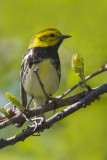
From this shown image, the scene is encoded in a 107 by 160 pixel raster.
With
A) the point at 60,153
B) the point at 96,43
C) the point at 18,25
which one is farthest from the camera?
the point at 18,25

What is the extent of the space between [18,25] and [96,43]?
750mm

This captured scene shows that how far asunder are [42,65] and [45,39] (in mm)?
530

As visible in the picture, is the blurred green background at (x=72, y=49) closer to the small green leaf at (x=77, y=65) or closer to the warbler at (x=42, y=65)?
the warbler at (x=42, y=65)

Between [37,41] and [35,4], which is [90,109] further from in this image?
[37,41]

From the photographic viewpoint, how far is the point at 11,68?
135 inches

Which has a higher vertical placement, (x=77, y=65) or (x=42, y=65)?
(x=77, y=65)

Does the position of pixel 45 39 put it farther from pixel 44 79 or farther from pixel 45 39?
pixel 44 79

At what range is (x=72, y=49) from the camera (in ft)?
8.69

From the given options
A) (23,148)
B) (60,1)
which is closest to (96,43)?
(60,1)

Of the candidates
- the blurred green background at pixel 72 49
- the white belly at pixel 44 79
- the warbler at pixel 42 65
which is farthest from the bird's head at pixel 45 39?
the blurred green background at pixel 72 49

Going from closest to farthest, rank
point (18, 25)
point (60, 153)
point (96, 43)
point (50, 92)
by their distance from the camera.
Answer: point (96, 43)
point (60, 153)
point (18, 25)
point (50, 92)

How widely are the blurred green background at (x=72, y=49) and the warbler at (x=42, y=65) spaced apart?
0.33 meters

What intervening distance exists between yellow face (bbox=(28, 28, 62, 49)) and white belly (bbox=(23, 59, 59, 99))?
14.7 inches

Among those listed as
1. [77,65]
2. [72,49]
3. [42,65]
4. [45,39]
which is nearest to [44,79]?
[42,65]
